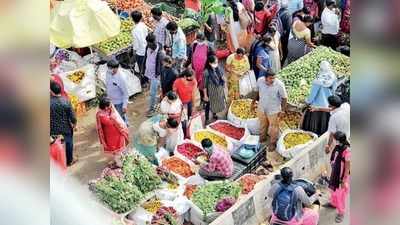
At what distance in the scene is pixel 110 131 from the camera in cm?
413

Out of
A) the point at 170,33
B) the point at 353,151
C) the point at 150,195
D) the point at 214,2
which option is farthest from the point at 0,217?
the point at 214,2

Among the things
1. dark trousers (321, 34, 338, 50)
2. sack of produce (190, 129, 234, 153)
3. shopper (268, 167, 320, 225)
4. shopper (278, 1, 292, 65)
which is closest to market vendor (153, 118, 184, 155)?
sack of produce (190, 129, 234, 153)

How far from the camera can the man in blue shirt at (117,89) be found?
13.8 feet

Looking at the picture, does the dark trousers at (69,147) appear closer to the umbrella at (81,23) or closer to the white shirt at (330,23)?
the umbrella at (81,23)

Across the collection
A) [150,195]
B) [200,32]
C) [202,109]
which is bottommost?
[150,195]

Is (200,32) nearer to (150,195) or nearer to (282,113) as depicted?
(282,113)

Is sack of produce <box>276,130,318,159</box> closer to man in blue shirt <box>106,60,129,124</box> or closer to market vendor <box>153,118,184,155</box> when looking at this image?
market vendor <box>153,118,184,155</box>

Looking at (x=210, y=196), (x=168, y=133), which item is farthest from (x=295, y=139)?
(x=168, y=133)

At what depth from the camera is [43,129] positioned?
3139 mm

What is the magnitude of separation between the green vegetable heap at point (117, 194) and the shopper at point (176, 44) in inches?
28.4

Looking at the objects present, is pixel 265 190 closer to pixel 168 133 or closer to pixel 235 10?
pixel 168 133

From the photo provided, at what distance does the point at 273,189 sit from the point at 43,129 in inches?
52.6

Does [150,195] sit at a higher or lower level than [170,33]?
lower

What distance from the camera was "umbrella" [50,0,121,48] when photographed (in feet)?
12.7
